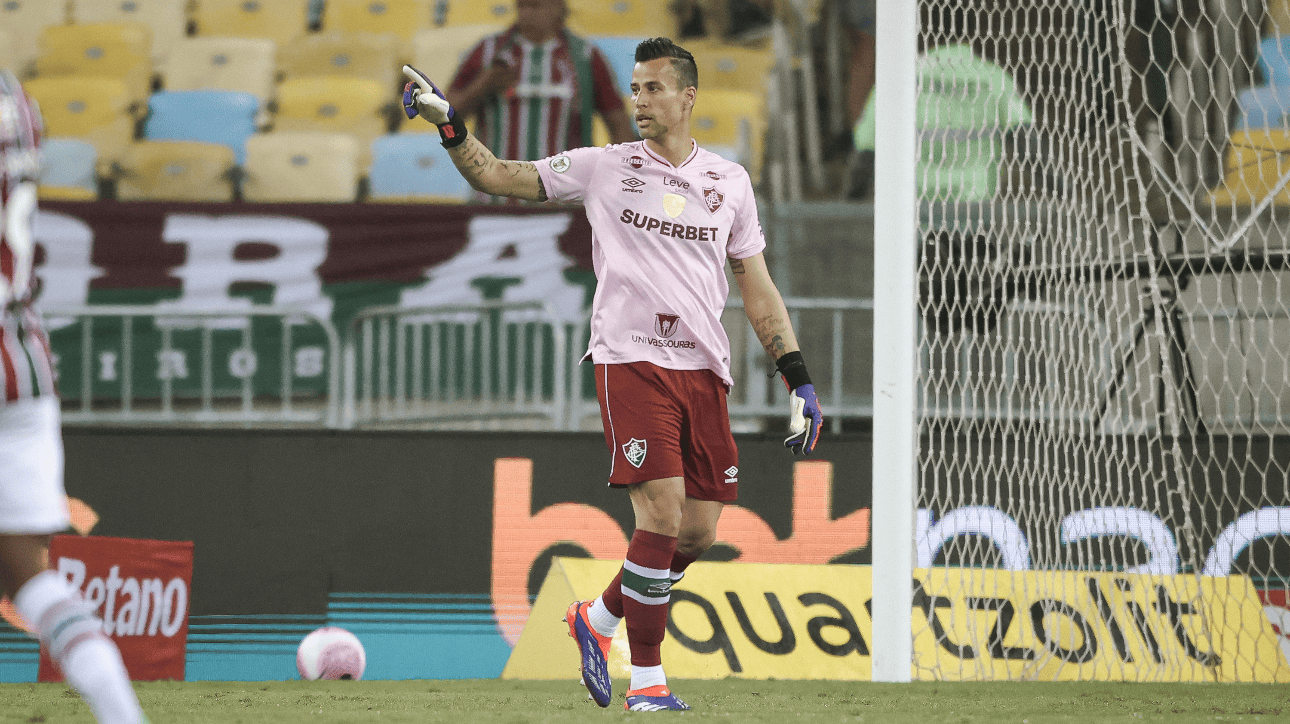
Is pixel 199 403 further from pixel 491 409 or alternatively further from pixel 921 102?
pixel 921 102

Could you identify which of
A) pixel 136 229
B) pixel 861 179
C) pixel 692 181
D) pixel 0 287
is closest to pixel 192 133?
pixel 136 229

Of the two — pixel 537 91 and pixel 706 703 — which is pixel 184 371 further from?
pixel 706 703

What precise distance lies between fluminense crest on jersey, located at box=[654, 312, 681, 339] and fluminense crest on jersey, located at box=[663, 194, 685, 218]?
11.4 inches

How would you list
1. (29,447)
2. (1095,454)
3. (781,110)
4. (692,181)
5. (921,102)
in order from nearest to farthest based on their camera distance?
(29,447)
(692,181)
(921,102)
(1095,454)
(781,110)

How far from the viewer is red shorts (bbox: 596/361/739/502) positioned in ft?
11.9

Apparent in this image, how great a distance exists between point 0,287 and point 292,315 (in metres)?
3.84

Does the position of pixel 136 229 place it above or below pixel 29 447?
above

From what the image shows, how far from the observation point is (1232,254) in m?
6.01

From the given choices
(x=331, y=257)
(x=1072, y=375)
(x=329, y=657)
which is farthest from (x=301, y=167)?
(x=1072, y=375)

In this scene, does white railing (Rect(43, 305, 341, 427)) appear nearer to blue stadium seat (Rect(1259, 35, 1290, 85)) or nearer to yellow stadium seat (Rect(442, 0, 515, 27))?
yellow stadium seat (Rect(442, 0, 515, 27))

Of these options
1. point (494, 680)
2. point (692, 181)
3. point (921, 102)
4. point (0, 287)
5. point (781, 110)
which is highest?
point (781, 110)

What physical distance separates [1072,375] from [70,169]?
6.02 meters

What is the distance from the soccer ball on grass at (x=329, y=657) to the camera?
5281 mm

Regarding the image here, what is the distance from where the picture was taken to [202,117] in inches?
356
